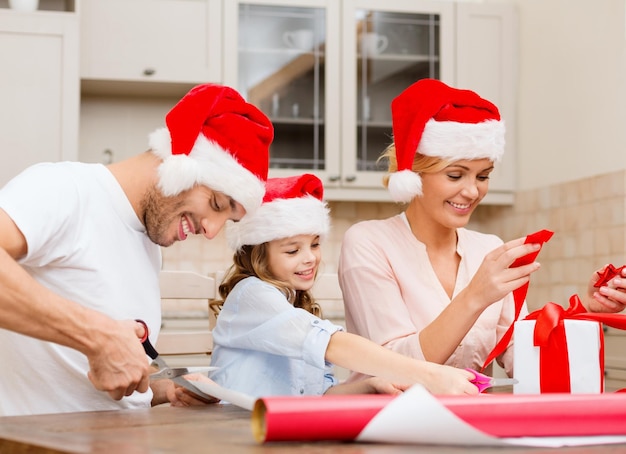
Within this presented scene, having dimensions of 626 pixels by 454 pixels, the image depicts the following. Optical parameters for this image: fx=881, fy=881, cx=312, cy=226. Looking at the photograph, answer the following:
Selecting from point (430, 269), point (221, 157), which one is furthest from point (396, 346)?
point (221, 157)

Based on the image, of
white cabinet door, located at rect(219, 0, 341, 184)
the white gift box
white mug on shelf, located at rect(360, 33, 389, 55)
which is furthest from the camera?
white mug on shelf, located at rect(360, 33, 389, 55)

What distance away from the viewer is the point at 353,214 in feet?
13.4

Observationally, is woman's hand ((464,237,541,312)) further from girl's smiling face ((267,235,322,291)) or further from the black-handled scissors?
the black-handled scissors

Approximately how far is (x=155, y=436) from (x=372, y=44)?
10.4 feet

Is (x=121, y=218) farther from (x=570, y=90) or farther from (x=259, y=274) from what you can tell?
(x=570, y=90)

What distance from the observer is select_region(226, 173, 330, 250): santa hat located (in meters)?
1.82

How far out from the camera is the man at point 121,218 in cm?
148

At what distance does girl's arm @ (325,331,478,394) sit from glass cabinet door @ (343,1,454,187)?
8.10ft

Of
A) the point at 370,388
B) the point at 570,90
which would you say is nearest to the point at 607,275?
the point at 370,388

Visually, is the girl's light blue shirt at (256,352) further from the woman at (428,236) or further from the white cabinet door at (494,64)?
the white cabinet door at (494,64)

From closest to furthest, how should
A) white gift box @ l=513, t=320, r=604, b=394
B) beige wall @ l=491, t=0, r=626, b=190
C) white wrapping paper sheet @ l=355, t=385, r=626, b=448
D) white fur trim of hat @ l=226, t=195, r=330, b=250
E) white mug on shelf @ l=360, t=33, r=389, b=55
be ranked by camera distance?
white wrapping paper sheet @ l=355, t=385, r=626, b=448 < white gift box @ l=513, t=320, r=604, b=394 < white fur trim of hat @ l=226, t=195, r=330, b=250 < beige wall @ l=491, t=0, r=626, b=190 < white mug on shelf @ l=360, t=33, r=389, b=55

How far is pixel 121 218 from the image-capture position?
5.17 feet

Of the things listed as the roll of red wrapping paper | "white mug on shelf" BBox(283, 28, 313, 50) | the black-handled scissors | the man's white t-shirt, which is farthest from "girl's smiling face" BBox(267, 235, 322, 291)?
"white mug on shelf" BBox(283, 28, 313, 50)

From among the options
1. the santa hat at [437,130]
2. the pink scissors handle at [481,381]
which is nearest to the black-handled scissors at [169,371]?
the pink scissors handle at [481,381]
